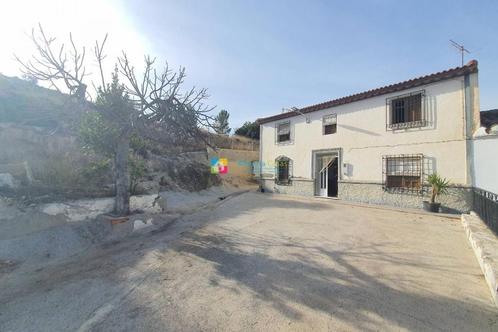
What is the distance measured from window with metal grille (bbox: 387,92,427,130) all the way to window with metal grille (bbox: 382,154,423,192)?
1345 millimetres

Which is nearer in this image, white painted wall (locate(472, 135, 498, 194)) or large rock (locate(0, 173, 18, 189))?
large rock (locate(0, 173, 18, 189))

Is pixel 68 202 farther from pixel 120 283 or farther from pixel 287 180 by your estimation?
pixel 287 180

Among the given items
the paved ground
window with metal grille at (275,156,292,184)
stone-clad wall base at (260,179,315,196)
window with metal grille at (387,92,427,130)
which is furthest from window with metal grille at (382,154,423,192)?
window with metal grille at (275,156,292,184)

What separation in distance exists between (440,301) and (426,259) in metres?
1.68

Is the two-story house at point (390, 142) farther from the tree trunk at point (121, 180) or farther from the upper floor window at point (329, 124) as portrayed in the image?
the tree trunk at point (121, 180)

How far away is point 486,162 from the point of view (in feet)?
23.7

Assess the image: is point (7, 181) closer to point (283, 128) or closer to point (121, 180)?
point (121, 180)

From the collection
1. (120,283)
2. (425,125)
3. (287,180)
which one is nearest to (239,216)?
(120,283)

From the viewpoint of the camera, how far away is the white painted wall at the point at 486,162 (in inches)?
261

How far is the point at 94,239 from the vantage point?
5801 millimetres

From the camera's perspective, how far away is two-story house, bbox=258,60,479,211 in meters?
8.55

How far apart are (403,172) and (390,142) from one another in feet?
4.62

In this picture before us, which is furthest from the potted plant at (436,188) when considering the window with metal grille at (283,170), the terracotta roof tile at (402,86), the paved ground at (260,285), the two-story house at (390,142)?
the window with metal grille at (283,170)

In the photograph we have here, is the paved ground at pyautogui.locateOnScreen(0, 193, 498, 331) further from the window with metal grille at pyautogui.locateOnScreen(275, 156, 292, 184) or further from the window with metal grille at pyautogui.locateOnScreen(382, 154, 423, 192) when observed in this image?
the window with metal grille at pyautogui.locateOnScreen(275, 156, 292, 184)
